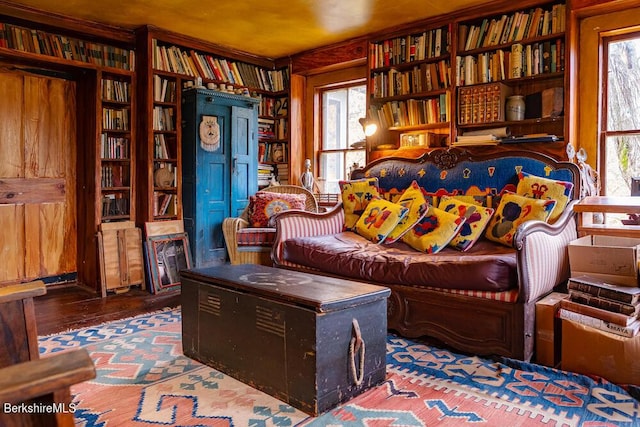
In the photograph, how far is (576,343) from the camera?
2.27 meters

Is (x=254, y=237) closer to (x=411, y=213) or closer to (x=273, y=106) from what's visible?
(x=411, y=213)

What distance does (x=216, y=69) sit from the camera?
5344 millimetres

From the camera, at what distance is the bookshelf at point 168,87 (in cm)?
470

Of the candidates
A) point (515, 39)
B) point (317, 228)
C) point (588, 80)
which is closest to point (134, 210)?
point (317, 228)

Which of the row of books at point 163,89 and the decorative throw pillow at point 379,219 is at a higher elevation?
the row of books at point 163,89

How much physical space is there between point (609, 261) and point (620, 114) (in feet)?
6.60

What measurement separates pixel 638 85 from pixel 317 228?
2778mm

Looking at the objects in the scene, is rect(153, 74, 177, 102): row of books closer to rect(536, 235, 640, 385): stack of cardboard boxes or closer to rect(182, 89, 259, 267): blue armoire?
rect(182, 89, 259, 267): blue armoire

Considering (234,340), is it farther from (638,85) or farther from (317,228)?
(638,85)

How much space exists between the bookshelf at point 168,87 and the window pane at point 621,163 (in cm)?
371

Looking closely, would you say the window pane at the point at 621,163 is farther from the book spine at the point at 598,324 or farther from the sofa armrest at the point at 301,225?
the sofa armrest at the point at 301,225

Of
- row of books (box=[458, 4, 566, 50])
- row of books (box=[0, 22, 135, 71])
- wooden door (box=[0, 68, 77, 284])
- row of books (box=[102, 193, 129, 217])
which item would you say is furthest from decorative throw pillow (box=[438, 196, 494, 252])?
wooden door (box=[0, 68, 77, 284])

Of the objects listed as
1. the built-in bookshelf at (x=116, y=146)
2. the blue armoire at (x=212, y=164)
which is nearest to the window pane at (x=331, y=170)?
the blue armoire at (x=212, y=164)

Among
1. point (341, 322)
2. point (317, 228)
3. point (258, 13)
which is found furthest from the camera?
point (258, 13)
